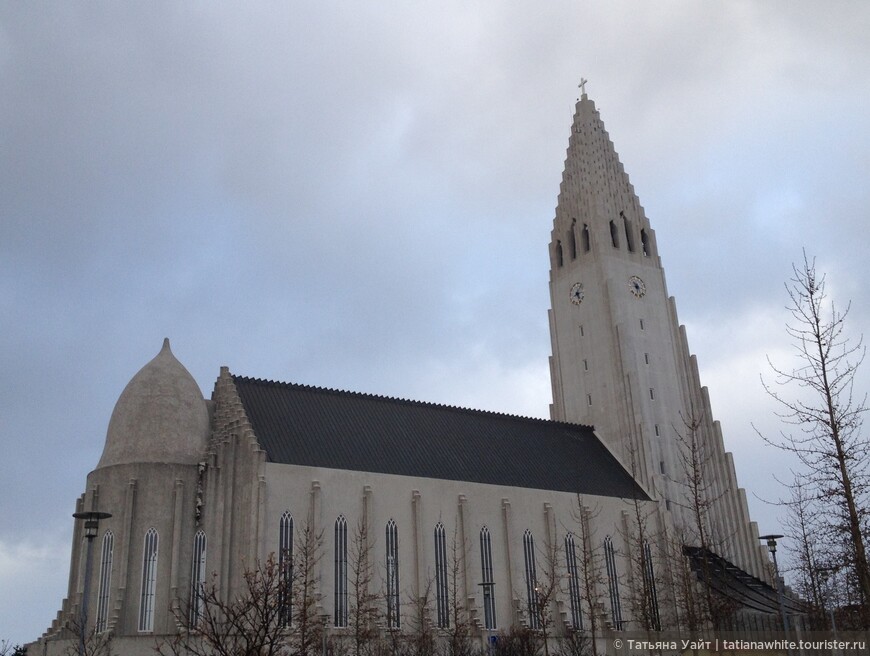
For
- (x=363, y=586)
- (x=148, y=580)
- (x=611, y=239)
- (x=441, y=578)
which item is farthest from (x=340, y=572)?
(x=611, y=239)

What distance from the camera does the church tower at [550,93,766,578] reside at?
218 feet

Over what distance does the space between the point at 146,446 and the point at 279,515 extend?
9187 mm

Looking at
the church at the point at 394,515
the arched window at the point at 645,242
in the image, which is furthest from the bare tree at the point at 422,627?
the arched window at the point at 645,242

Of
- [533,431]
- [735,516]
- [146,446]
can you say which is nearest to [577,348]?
[533,431]

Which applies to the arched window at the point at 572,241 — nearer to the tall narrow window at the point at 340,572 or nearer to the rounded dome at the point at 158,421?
the rounded dome at the point at 158,421

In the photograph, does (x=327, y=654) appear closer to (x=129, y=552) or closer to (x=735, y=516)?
(x=129, y=552)

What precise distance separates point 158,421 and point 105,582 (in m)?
8.89

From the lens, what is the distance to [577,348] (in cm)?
7394

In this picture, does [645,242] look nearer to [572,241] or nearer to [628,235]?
[628,235]

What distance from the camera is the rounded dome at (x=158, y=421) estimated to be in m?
47.4

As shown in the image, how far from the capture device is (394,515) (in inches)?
1882

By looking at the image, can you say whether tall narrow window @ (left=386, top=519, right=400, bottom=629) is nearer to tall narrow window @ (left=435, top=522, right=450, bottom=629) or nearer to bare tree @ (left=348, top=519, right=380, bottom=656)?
bare tree @ (left=348, top=519, right=380, bottom=656)

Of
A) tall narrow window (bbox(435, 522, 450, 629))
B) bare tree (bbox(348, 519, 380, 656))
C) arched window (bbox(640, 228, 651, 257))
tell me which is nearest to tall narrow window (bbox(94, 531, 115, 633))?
bare tree (bbox(348, 519, 380, 656))

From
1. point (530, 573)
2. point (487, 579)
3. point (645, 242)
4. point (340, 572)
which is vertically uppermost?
point (645, 242)
